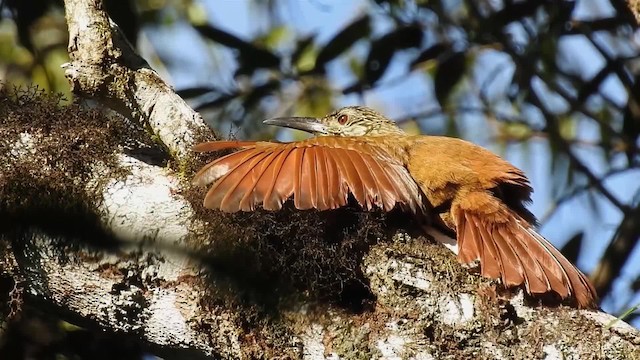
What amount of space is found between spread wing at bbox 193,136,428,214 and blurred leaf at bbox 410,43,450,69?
1.85m

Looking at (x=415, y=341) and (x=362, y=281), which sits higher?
(x=362, y=281)

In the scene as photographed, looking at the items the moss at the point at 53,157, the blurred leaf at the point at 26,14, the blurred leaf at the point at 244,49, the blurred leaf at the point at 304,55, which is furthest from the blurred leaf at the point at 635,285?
the blurred leaf at the point at 26,14

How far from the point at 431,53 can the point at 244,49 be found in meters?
0.92

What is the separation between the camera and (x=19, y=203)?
236cm

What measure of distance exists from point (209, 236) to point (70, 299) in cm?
35

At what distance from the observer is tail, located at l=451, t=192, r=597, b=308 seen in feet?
8.29

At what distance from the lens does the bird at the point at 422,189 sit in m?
2.49

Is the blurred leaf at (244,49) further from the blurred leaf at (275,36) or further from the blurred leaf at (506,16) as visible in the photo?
the blurred leaf at (506,16)

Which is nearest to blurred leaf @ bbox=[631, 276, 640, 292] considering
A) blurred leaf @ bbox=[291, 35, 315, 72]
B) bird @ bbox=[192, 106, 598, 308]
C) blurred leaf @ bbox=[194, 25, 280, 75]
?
bird @ bbox=[192, 106, 598, 308]

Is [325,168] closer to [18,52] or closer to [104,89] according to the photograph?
[104,89]

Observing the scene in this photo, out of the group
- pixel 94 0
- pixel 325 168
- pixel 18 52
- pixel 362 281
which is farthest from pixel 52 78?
pixel 362 281

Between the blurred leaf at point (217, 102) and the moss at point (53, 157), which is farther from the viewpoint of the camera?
the blurred leaf at point (217, 102)

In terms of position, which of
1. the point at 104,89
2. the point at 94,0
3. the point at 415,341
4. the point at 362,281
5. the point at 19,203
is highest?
the point at 94,0

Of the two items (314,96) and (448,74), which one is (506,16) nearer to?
(448,74)
